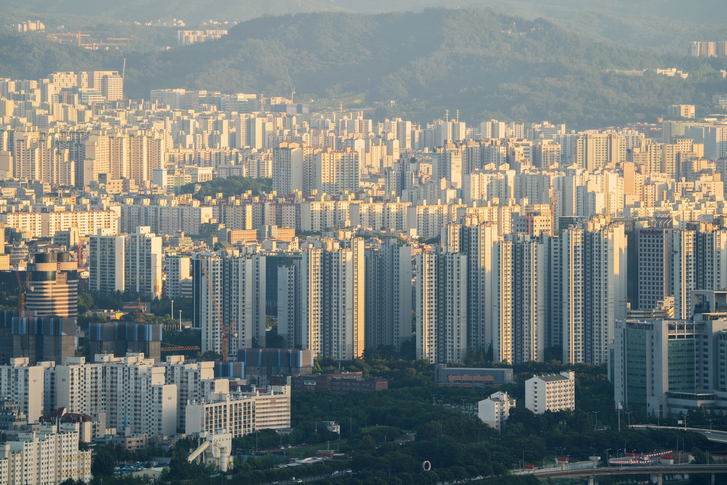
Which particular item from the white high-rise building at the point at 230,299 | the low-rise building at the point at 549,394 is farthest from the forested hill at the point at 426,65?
the low-rise building at the point at 549,394

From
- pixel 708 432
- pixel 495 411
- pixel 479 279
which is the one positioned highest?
pixel 479 279

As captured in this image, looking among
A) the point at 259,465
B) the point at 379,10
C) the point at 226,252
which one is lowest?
the point at 259,465

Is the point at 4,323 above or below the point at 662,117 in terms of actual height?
below

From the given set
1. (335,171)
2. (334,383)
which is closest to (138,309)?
(334,383)

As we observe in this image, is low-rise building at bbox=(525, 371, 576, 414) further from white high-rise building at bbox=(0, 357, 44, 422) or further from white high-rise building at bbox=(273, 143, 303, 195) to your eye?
white high-rise building at bbox=(273, 143, 303, 195)

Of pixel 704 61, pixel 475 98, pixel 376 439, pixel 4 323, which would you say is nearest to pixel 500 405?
pixel 376 439

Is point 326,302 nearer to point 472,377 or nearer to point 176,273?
point 472,377

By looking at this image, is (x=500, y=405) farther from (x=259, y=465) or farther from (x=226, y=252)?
(x=226, y=252)
